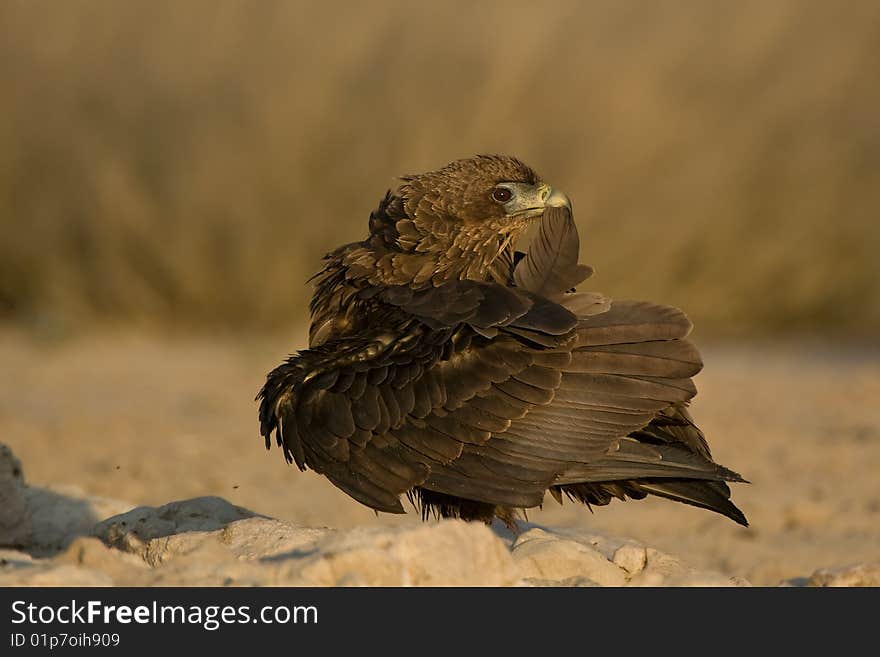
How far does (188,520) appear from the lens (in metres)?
5.36

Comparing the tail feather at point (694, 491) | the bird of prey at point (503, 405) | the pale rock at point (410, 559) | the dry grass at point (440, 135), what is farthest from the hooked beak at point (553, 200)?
the dry grass at point (440, 135)

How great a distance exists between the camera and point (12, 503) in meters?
5.96

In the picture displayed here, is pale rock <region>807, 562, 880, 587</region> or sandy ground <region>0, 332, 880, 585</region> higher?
sandy ground <region>0, 332, 880, 585</region>

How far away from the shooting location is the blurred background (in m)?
15.9

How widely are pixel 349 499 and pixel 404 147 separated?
8096 mm

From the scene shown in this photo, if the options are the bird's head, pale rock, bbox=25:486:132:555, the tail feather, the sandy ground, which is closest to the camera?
the tail feather

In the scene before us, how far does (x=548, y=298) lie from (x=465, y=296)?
31 centimetres

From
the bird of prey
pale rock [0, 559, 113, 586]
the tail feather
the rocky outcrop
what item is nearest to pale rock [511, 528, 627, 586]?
the rocky outcrop

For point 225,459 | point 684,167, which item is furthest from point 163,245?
point 225,459

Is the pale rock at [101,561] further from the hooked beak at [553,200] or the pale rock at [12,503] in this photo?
the hooked beak at [553,200]

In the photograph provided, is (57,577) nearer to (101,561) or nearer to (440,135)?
(101,561)

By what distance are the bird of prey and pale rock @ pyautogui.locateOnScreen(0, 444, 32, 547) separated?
4.86ft

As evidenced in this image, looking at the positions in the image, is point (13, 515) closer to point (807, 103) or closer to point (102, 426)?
point (102, 426)

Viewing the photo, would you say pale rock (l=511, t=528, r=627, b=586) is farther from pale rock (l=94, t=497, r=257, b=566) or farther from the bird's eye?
the bird's eye
